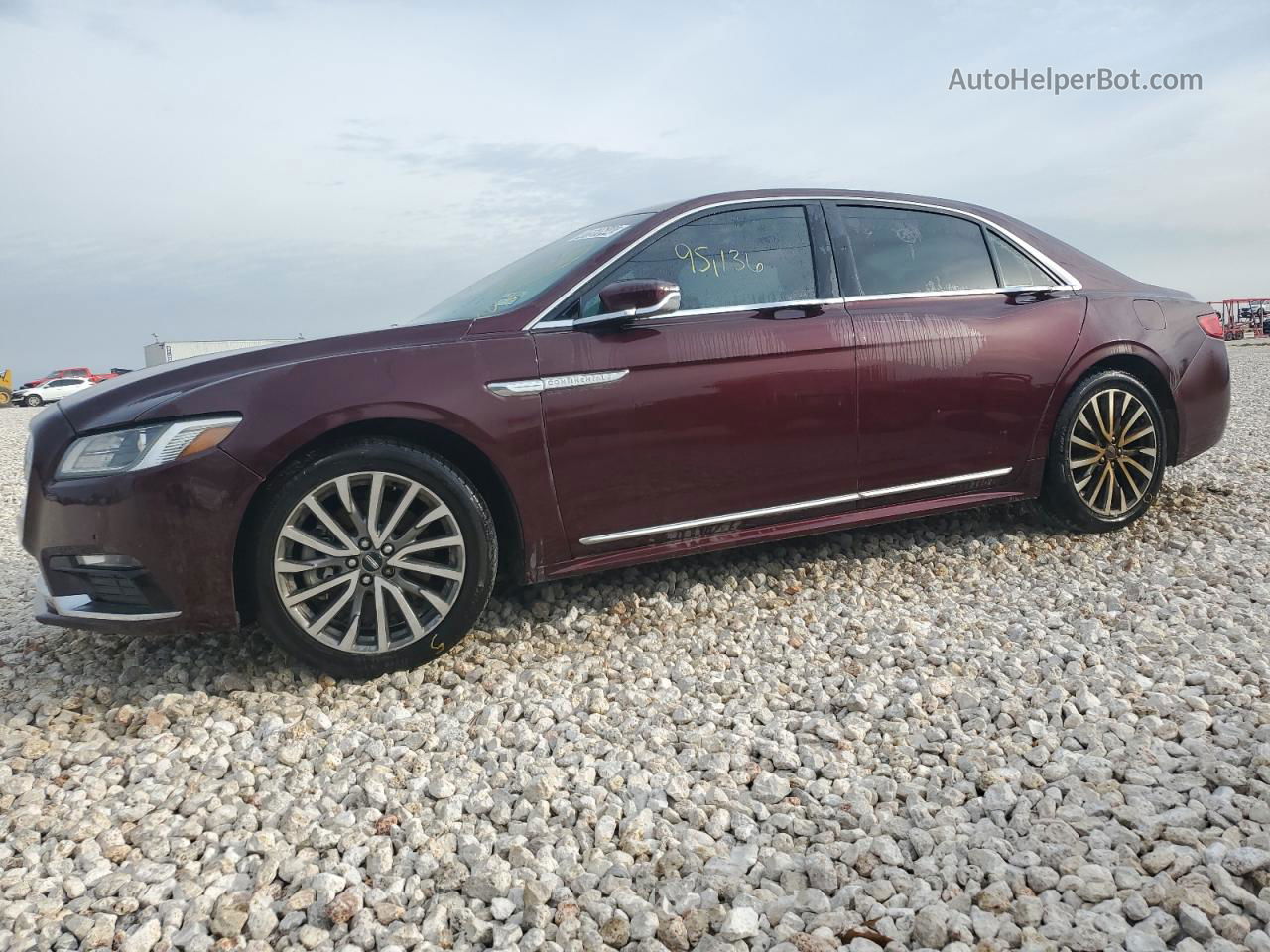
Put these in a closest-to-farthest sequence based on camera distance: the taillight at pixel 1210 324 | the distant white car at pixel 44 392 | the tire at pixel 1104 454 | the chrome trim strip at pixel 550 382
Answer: the chrome trim strip at pixel 550 382 < the tire at pixel 1104 454 < the taillight at pixel 1210 324 < the distant white car at pixel 44 392

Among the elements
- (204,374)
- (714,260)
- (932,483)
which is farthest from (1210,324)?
(204,374)

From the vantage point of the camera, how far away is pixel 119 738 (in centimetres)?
289

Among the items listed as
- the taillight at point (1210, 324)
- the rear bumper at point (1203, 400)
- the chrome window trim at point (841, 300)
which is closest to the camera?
the chrome window trim at point (841, 300)

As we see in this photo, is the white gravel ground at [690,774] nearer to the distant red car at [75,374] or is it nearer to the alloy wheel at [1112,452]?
the alloy wheel at [1112,452]

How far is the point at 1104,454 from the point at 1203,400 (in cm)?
73

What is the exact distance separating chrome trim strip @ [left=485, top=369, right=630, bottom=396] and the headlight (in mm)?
855

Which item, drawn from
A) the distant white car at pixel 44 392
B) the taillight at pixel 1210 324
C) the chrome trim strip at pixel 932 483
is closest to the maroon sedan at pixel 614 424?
the chrome trim strip at pixel 932 483

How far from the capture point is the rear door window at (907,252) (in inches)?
156

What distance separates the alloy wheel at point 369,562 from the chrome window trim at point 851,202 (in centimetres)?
79

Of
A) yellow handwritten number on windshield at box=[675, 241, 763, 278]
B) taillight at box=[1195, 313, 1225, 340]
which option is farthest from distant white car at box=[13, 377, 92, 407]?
taillight at box=[1195, 313, 1225, 340]

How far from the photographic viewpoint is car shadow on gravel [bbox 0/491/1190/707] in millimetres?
3234

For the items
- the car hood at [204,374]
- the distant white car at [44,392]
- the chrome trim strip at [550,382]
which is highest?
the distant white car at [44,392]

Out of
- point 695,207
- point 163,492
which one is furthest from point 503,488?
point 695,207

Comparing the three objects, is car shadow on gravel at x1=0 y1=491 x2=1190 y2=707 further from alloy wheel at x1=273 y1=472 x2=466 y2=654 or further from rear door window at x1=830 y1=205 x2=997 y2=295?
rear door window at x1=830 y1=205 x2=997 y2=295
